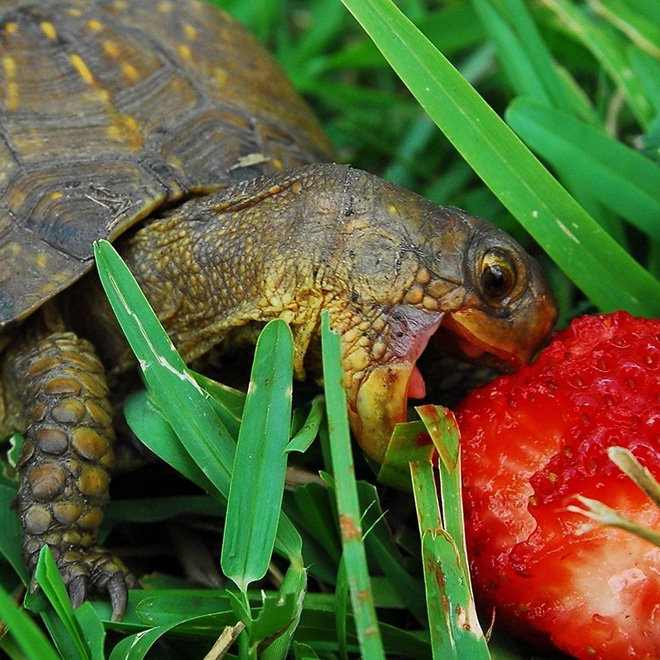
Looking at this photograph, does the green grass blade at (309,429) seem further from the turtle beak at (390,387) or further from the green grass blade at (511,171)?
the green grass blade at (511,171)

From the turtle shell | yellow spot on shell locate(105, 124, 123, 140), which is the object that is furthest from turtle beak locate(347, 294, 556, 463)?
yellow spot on shell locate(105, 124, 123, 140)

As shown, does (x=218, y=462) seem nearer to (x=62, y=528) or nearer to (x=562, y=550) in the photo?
(x=62, y=528)

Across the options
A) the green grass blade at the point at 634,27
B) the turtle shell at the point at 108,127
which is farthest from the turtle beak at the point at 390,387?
the green grass blade at the point at 634,27

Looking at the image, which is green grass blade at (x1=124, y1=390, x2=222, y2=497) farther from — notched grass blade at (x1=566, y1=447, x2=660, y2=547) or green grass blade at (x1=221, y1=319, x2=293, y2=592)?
notched grass blade at (x1=566, y1=447, x2=660, y2=547)

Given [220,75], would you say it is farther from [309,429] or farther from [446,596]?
[446,596]

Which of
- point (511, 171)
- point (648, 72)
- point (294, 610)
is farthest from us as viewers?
point (648, 72)

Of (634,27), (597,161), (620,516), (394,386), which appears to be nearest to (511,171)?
(597,161)
